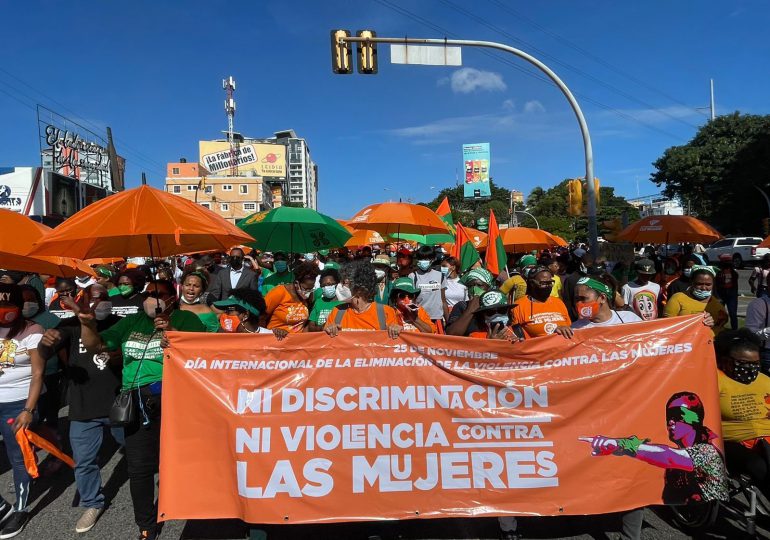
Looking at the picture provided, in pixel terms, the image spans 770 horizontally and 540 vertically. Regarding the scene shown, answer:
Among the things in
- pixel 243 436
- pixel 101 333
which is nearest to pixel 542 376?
pixel 243 436

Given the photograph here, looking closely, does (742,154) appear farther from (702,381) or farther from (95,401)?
(95,401)

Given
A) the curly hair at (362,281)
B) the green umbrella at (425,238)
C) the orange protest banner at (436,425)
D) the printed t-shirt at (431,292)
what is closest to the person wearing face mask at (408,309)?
the curly hair at (362,281)

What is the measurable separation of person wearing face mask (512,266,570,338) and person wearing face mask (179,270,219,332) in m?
2.67

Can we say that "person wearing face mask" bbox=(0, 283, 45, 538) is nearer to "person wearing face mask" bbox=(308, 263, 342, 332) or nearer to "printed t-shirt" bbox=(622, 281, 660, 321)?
"person wearing face mask" bbox=(308, 263, 342, 332)

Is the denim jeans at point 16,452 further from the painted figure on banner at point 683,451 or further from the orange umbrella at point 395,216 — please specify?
the orange umbrella at point 395,216

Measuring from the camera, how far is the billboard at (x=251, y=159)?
123625mm

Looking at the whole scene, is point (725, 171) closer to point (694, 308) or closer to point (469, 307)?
point (694, 308)

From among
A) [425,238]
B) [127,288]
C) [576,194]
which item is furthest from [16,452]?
[576,194]

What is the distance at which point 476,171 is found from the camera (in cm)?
8219

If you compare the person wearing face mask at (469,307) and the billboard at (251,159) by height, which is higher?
the billboard at (251,159)

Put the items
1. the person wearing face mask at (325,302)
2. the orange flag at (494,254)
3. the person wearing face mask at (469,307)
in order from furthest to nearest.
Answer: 1. the orange flag at (494,254)
2. the person wearing face mask at (325,302)
3. the person wearing face mask at (469,307)

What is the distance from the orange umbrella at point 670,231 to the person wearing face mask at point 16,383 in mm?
9234

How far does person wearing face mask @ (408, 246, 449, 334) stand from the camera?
23.6ft

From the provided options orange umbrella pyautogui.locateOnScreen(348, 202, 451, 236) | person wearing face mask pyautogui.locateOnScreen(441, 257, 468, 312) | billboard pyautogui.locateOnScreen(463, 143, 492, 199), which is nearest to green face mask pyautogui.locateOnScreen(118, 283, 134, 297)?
orange umbrella pyautogui.locateOnScreen(348, 202, 451, 236)
